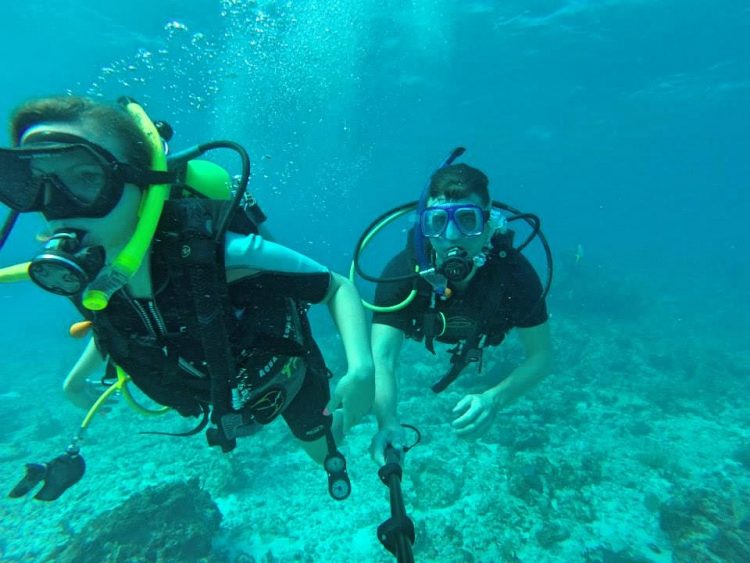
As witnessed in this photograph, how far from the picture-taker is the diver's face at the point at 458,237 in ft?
12.7

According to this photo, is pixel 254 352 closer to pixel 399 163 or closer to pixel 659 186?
pixel 399 163

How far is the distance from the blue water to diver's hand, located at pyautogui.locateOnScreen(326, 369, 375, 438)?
725 inches

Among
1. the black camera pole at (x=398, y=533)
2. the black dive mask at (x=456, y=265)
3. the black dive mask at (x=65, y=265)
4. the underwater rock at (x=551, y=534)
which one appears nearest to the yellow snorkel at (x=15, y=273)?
the black dive mask at (x=65, y=265)

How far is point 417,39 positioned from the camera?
990 inches

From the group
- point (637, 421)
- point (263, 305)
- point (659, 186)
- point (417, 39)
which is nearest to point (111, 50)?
point (417, 39)

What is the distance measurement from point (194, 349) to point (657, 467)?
898 centimetres

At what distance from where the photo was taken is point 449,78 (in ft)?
98.8

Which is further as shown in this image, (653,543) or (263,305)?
(653,543)

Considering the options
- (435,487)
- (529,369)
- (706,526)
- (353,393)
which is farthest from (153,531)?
(706,526)

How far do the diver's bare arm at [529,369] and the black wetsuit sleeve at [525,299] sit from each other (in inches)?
4.7

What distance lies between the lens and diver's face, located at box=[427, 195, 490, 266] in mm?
3881

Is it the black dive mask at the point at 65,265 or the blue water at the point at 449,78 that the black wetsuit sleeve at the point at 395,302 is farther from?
the blue water at the point at 449,78

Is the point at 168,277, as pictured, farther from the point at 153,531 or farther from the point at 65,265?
the point at 153,531

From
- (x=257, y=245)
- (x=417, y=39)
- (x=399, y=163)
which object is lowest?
(x=257, y=245)
